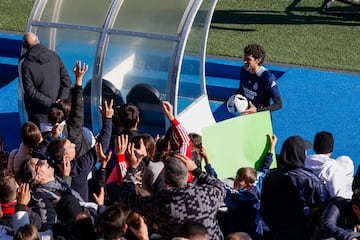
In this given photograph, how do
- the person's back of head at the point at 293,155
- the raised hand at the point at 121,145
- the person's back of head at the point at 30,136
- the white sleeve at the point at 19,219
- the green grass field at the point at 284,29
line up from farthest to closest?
the green grass field at the point at 284,29
the person's back of head at the point at 30,136
the person's back of head at the point at 293,155
the raised hand at the point at 121,145
the white sleeve at the point at 19,219

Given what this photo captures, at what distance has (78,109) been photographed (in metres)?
7.15

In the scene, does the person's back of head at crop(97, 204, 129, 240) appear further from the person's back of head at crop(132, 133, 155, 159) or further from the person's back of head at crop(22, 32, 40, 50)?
the person's back of head at crop(22, 32, 40, 50)

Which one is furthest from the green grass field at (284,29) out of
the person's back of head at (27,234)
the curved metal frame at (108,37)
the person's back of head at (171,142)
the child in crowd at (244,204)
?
the person's back of head at (27,234)

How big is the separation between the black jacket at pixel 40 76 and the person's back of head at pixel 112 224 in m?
3.96

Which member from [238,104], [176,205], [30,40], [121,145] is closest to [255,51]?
[238,104]

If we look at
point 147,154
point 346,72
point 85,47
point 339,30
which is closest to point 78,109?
point 147,154

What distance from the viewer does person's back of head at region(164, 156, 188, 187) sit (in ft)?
16.6

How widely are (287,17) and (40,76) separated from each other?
6.82m

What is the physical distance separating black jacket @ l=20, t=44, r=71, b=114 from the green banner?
2.21 metres

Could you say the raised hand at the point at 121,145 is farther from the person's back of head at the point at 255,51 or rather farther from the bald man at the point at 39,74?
the person's back of head at the point at 255,51

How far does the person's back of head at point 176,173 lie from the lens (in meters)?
5.06

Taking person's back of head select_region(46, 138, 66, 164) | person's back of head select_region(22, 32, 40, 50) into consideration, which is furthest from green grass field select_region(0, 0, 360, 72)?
person's back of head select_region(46, 138, 66, 164)

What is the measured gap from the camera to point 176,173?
199 inches

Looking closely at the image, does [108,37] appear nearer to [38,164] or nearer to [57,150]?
[57,150]
